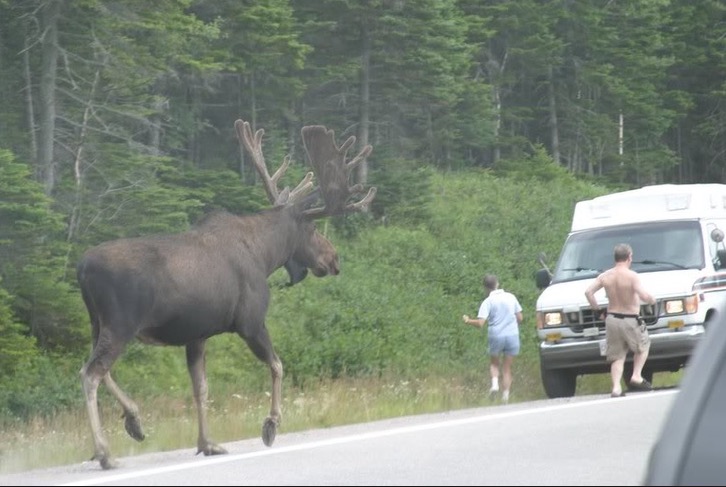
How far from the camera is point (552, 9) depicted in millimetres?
62250

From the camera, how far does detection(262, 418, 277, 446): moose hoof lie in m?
11.8

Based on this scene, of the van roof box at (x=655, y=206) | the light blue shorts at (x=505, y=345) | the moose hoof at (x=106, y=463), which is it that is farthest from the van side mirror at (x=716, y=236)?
the moose hoof at (x=106, y=463)

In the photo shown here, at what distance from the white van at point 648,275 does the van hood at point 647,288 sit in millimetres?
12

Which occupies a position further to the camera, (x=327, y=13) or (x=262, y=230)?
(x=327, y=13)

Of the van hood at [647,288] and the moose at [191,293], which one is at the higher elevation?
the moose at [191,293]

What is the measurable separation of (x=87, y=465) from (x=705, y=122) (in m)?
60.7

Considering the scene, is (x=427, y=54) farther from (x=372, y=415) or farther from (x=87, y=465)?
(x=87, y=465)

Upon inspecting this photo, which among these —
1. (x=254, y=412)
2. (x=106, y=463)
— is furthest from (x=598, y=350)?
(x=106, y=463)

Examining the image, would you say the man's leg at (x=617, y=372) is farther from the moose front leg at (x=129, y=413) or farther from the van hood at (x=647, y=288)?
the moose front leg at (x=129, y=413)

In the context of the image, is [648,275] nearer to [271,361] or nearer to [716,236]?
[716,236]

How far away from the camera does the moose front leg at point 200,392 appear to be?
11477 mm

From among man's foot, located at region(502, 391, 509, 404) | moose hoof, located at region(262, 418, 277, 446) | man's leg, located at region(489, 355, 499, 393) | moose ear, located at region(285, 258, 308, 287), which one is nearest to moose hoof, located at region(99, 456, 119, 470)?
moose hoof, located at region(262, 418, 277, 446)

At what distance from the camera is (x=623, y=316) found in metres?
16.9

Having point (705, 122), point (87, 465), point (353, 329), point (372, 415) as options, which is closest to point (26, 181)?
point (353, 329)
